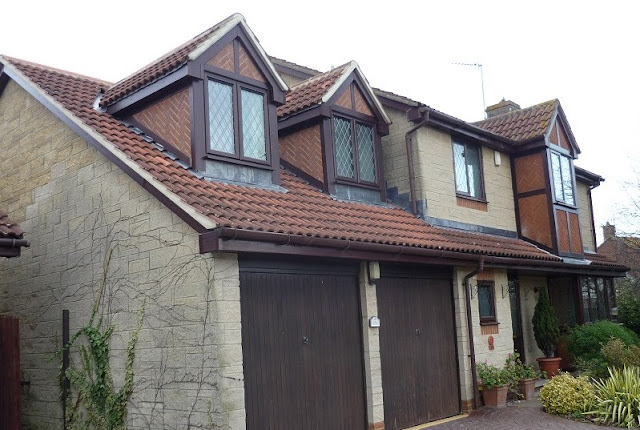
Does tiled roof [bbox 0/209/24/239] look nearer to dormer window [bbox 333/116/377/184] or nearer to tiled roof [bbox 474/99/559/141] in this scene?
dormer window [bbox 333/116/377/184]

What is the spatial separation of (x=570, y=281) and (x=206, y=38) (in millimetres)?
13054

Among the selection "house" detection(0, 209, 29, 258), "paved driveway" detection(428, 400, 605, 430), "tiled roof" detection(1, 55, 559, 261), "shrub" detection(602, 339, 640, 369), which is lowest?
"paved driveway" detection(428, 400, 605, 430)

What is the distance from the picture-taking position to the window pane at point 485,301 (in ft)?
45.3

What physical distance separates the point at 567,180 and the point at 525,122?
198cm

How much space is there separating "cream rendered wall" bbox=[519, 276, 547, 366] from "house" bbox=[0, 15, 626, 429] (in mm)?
1546

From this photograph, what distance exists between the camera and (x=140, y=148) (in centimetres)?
1004

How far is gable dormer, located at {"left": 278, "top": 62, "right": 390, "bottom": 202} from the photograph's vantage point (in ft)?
40.9

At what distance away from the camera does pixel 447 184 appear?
1468 centimetres

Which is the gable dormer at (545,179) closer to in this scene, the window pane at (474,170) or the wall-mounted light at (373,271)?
the window pane at (474,170)

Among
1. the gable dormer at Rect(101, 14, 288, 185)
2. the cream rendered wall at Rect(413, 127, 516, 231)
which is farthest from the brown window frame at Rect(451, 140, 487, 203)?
the gable dormer at Rect(101, 14, 288, 185)

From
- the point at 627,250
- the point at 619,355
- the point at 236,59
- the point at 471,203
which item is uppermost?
the point at 236,59

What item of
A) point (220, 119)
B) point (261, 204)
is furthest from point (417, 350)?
point (220, 119)

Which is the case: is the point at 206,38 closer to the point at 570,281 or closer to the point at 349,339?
the point at 349,339

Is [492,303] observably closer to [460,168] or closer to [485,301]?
[485,301]
